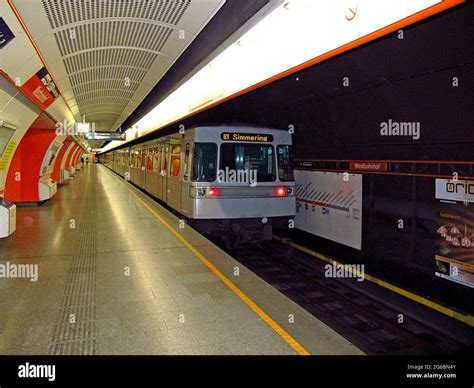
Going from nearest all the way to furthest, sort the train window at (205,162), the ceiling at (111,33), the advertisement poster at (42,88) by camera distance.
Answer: the ceiling at (111,33) < the advertisement poster at (42,88) < the train window at (205,162)

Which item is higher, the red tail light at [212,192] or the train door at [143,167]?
the train door at [143,167]

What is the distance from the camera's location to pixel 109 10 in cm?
549

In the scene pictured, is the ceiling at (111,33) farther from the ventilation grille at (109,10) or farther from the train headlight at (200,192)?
Result: the train headlight at (200,192)

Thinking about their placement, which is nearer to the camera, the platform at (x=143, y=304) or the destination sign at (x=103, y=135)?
the platform at (x=143, y=304)

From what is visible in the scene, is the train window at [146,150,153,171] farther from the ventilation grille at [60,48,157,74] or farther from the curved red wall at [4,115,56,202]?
the ventilation grille at [60,48,157,74]

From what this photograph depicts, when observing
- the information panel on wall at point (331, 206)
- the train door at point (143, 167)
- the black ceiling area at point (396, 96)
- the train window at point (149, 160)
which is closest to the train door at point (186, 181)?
the black ceiling area at point (396, 96)

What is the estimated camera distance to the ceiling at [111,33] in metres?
5.33

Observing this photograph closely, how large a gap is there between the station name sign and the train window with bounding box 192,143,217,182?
0.32 m

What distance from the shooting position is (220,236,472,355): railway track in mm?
5215

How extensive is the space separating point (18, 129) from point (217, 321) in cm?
709

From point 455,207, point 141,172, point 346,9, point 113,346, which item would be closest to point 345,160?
point 455,207

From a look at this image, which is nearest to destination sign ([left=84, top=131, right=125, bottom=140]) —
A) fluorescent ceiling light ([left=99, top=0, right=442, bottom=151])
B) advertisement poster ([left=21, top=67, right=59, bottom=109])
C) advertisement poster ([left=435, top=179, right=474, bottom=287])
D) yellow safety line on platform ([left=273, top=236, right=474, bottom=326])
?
advertisement poster ([left=21, top=67, right=59, bottom=109])

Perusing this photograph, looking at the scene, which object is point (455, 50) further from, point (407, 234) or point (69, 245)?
point (69, 245)

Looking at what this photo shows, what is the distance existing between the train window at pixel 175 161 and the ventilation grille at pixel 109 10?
440 centimetres
